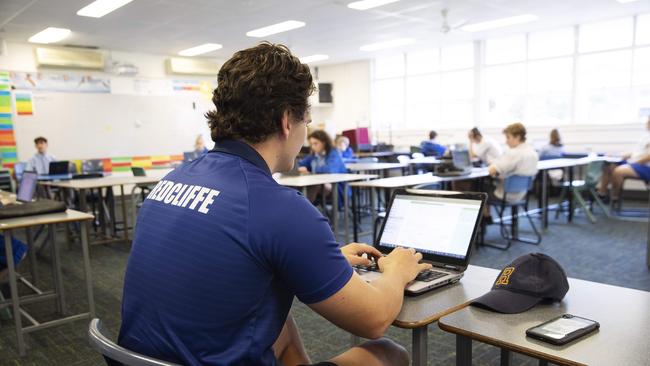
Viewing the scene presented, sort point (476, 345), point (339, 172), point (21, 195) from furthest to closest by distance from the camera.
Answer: point (339, 172) → point (21, 195) → point (476, 345)

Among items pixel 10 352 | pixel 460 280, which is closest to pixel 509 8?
pixel 460 280

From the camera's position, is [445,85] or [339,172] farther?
[445,85]

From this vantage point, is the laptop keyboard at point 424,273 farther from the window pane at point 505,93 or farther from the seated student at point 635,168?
the window pane at point 505,93

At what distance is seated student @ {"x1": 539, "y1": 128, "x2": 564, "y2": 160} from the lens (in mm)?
7523

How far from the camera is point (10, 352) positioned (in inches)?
108

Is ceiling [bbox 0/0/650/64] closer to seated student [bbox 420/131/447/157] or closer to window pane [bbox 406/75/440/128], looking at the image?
window pane [bbox 406/75/440/128]

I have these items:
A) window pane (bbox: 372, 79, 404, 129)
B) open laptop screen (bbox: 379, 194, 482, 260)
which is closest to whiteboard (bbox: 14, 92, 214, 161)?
window pane (bbox: 372, 79, 404, 129)

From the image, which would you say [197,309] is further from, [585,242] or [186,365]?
[585,242]

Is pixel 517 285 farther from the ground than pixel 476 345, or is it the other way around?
pixel 517 285

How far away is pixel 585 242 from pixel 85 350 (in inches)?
177

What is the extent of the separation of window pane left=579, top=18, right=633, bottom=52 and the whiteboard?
7466mm

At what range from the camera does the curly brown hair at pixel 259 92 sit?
1049 millimetres

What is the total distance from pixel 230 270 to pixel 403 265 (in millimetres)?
528

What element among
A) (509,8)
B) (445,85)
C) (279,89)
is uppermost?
(509,8)
